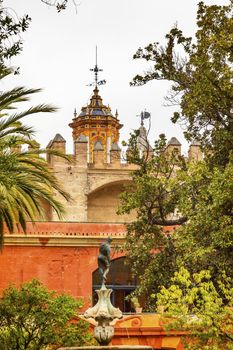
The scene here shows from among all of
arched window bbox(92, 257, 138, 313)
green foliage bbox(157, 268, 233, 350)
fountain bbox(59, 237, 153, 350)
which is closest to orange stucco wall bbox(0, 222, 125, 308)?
arched window bbox(92, 257, 138, 313)

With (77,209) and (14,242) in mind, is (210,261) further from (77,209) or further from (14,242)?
(77,209)

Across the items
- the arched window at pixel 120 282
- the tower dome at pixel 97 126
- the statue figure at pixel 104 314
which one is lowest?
the statue figure at pixel 104 314

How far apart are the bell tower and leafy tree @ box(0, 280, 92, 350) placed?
114ft

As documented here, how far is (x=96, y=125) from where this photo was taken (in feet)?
183

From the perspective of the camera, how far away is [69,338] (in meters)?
19.2

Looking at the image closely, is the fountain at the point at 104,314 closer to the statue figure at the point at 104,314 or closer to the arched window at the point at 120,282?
the statue figure at the point at 104,314

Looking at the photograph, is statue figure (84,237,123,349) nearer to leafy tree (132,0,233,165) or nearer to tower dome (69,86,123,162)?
leafy tree (132,0,233,165)

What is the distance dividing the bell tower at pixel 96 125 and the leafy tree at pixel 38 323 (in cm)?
3471

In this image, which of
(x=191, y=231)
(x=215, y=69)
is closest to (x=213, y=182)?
(x=191, y=231)

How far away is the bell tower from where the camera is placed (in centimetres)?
5528

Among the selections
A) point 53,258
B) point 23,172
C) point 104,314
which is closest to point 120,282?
point 53,258

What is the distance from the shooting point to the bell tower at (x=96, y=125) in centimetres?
5528

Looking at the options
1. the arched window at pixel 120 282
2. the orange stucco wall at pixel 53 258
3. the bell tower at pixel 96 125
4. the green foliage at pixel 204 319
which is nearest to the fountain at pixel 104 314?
the green foliage at pixel 204 319

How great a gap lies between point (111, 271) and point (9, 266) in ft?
15.2
